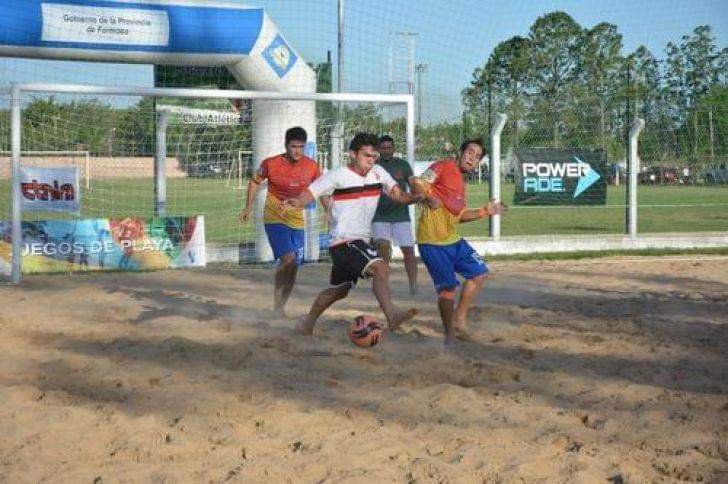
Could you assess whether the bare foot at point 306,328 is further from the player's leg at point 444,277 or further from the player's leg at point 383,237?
the player's leg at point 383,237

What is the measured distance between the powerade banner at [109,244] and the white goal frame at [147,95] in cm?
77

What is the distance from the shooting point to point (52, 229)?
13992mm

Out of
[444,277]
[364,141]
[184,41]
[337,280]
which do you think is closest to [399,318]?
[444,277]

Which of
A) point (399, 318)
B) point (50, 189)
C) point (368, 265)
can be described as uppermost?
point (50, 189)

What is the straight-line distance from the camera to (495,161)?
17141 mm

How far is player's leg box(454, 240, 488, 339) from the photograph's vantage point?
8.54 metres

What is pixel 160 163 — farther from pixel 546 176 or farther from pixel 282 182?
pixel 546 176

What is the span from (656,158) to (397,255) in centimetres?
653

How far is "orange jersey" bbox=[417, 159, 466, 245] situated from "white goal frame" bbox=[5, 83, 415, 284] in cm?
609

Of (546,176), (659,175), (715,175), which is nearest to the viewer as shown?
(546,176)

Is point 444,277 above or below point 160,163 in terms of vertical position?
below

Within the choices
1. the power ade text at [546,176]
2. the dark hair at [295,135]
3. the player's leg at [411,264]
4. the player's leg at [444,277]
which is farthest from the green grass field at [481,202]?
the player's leg at [444,277]

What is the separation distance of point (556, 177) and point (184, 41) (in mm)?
7508

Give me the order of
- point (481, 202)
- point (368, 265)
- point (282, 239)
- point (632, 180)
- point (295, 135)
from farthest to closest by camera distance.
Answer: point (481, 202) → point (632, 180) → point (282, 239) → point (295, 135) → point (368, 265)
